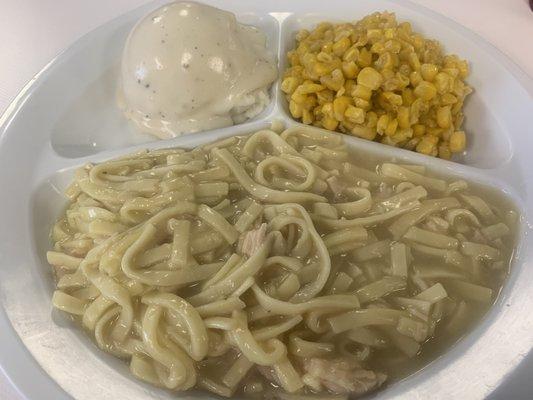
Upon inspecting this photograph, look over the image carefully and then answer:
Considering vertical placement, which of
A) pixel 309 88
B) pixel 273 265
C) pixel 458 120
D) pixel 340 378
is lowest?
pixel 340 378

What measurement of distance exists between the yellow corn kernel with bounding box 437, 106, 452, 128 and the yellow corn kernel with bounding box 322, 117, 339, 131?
44 centimetres

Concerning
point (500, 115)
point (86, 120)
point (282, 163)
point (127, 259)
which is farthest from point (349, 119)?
point (86, 120)

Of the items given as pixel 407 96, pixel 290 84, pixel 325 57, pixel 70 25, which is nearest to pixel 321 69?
pixel 325 57

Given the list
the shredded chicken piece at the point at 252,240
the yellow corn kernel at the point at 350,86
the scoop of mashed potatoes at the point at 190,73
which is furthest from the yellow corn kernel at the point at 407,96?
the shredded chicken piece at the point at 252,240

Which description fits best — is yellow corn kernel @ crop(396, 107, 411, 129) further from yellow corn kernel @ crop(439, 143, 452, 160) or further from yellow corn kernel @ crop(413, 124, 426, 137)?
yellow corn kernel @ crop(439, 143, 452, 160)

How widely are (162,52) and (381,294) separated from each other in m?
1.38

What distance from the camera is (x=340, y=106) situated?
224 centimetres

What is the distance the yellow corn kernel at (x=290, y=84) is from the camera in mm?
2373

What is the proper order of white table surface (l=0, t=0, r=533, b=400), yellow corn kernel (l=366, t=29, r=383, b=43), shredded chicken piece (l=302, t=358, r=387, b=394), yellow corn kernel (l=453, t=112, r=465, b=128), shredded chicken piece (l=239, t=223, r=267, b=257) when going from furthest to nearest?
white table surface (l=0, t=0, r=533, b=400) → yellow corn kernel (l=453, t=112, r=465, b=128) → yellow corn kernel (l=366, t=29, r=383, b=43) → shredded chicken piece (l=239, t=223, r=267, b=257) → shredded chicken piece (l=302, t=358, r=387, b=394)

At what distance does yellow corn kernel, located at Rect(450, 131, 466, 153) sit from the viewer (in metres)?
2.32

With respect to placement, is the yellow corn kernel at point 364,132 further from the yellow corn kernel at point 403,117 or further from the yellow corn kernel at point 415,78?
the yellow corn kernel at point 415,78

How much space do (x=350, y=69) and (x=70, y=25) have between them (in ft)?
5.16

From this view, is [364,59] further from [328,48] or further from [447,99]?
[447,99]

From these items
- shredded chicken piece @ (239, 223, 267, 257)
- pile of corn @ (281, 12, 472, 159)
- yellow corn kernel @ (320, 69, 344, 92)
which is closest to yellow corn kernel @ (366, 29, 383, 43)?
pile of corn @ (281, 12, 472, 159)
